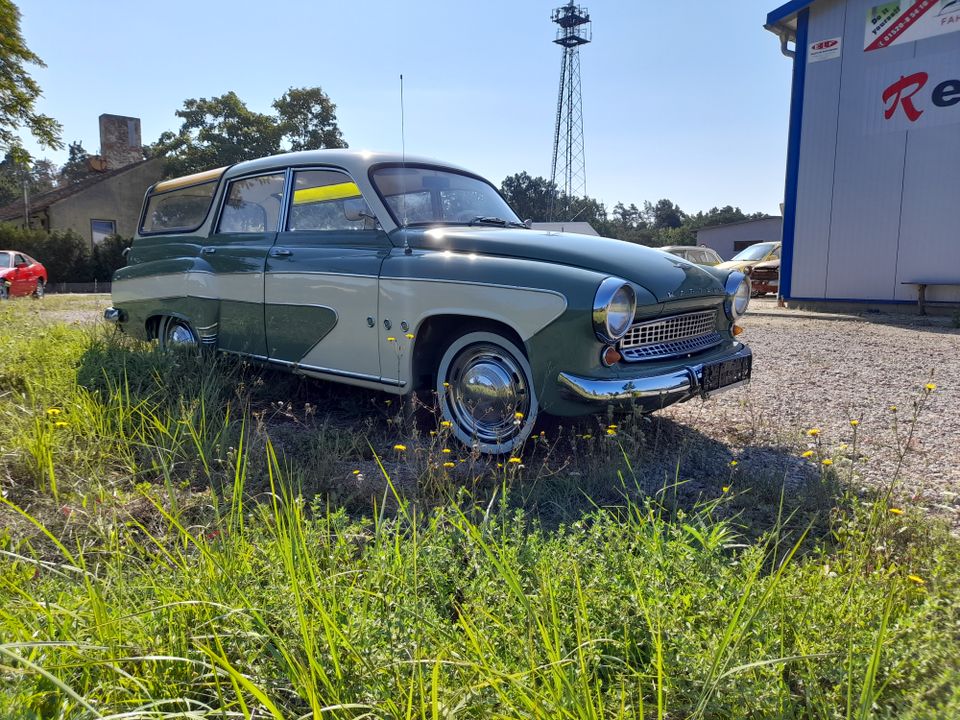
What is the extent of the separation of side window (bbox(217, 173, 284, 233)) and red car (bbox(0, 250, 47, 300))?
1308cm

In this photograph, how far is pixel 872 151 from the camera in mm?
10852

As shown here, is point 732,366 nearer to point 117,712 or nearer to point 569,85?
point 117,712

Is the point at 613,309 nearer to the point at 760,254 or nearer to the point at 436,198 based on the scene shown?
the point at 436,198

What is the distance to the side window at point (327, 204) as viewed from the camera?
3.93m

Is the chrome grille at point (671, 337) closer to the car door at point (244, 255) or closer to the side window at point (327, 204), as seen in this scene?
the side window at point (327, 204)

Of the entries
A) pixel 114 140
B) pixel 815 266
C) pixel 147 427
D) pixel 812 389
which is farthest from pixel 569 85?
pixel 147 427

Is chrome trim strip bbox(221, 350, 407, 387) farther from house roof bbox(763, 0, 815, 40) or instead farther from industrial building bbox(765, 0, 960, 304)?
house roof bbox(763, 0, 815, 40)

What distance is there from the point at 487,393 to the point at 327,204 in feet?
5.85

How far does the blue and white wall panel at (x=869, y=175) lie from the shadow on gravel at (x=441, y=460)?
9.33 m

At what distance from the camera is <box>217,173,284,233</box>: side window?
14.6 ft

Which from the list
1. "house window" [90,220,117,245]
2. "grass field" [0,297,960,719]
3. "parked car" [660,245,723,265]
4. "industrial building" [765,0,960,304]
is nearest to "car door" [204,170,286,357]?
"grass field" [0,297,960,719]

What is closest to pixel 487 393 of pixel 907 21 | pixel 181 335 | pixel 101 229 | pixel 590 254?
pixel 590 254

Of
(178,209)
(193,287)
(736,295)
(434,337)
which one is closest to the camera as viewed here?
(434,337)

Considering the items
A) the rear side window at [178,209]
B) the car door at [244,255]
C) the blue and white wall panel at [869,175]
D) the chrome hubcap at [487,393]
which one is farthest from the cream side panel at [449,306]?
the blue and white wall panel at [869,175]
